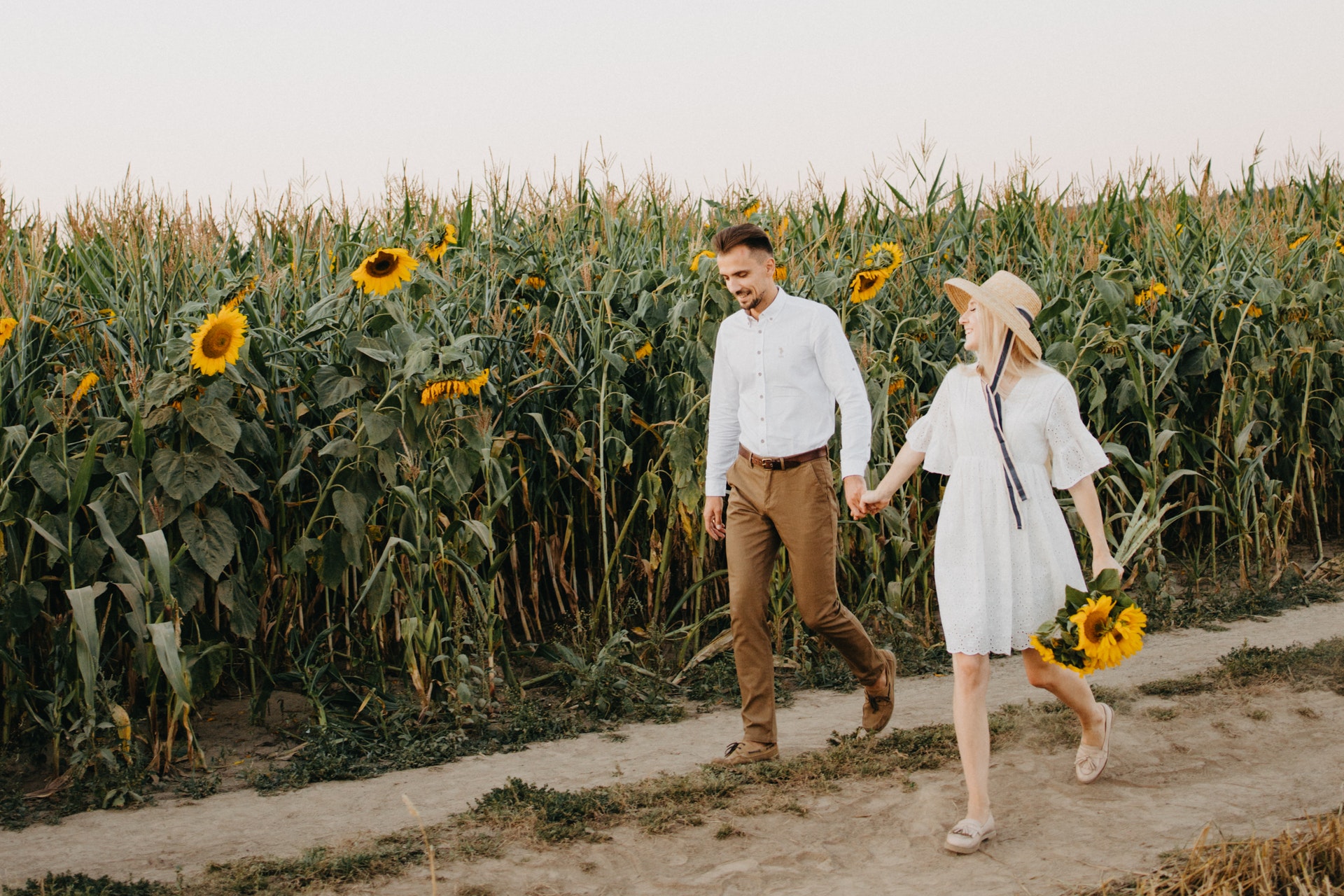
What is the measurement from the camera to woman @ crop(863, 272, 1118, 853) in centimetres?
340

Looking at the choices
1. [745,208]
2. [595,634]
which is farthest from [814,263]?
[595,634]

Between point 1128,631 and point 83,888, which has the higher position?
point 1128,631

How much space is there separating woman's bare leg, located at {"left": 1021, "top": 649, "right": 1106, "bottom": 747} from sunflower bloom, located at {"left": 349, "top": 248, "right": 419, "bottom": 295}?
2.57 m

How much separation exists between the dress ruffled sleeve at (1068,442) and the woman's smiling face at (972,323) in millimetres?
274

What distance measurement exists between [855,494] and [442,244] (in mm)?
2938

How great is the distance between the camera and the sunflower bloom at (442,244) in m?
5.77

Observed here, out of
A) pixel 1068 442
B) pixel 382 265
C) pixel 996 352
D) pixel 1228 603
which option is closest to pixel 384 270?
pixel 382 265

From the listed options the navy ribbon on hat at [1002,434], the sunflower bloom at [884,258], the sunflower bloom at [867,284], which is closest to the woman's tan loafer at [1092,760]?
the navy ribbon on hat at [1002,434]

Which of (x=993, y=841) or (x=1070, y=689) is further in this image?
(x=1070, y=689)

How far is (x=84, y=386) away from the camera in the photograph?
414cm

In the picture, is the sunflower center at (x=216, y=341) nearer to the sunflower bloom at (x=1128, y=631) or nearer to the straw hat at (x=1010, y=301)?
the straw hat at (x=1010, y=301)

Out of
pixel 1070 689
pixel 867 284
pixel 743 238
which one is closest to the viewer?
pixel 1070 689

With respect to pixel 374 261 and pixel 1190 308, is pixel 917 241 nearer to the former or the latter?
pixel 1190 308

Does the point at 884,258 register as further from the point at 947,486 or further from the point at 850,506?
the point at 947,486
